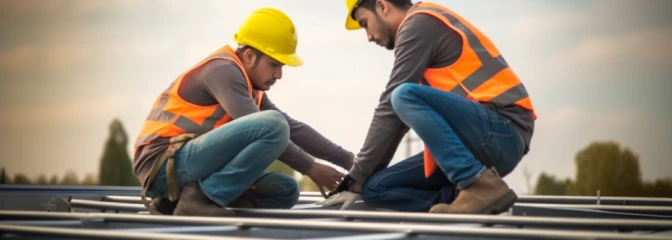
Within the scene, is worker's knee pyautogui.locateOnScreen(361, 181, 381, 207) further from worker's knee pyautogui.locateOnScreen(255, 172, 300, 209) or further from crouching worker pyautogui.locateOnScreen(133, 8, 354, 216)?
worker's knee pyautogui.locateOnScreen(255, 172, 300, 209)

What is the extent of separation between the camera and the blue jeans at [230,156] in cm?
453

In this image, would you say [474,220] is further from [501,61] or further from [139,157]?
[139,157]

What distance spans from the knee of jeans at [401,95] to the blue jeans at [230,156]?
55cm

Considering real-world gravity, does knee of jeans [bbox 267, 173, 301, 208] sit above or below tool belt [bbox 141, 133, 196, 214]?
below

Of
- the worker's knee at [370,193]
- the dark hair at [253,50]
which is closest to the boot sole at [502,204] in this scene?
the worker's knee at [370,193]

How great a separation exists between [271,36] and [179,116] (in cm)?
66

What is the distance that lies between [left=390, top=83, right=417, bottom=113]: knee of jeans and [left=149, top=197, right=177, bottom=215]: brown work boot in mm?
1216

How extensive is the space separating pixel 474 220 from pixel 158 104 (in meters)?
1.76

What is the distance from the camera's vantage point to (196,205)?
4594mm

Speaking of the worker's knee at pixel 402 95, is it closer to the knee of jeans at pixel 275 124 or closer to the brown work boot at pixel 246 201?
the knee of jeans at pixel 275 124

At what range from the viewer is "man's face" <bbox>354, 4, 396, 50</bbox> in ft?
15.7

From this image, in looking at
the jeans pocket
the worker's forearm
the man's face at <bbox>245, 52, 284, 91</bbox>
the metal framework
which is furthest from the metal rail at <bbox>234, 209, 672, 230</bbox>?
the worker's forearm

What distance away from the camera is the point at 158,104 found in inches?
190

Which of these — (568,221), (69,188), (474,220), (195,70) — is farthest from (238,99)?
(69,188)
